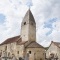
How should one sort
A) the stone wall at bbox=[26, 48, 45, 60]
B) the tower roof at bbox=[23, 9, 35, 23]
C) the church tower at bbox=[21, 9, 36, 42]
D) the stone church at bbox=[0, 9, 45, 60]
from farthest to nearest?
the tower roof at bbox=[23, 9, 35, 23], the church tower at bbox=[21, 9, 36, 42], the stone church at bbox=[0, 9, 45, 60], the stone wall at bbox=[26, 48, 45, 60]

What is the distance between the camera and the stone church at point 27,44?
4653 centimetres

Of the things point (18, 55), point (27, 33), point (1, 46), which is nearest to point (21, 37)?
point (27, 33)

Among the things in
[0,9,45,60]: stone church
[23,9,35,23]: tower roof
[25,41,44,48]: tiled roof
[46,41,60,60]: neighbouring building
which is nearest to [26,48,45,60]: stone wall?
[0,9,45,60]: stone church

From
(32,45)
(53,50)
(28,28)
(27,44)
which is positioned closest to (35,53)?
(32,45)

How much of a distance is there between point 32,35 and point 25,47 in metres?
5.11

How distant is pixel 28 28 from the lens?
164 ft

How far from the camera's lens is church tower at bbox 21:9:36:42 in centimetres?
4997

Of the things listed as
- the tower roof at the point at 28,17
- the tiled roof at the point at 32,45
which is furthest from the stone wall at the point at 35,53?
the tower roof at the point at 28,17

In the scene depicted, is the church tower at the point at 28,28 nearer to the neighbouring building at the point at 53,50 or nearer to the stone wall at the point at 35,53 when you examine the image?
the stone wall at the point at 35,53

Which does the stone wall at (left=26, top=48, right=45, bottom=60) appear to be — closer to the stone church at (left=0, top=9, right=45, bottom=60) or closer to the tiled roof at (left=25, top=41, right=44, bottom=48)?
the stone church at (left=0, top=9, right=45, bottom=60)

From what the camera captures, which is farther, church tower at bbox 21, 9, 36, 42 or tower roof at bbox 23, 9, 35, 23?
tower roof at bbox 23, 9, 35, 23

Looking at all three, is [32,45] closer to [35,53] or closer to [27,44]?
[27,44]

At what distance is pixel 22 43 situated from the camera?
48.3m

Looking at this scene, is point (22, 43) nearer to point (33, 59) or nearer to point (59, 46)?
point (33, 59)
